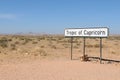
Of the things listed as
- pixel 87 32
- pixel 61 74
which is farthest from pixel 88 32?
pixel 61 74

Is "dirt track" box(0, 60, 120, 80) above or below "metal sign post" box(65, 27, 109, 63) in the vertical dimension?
below

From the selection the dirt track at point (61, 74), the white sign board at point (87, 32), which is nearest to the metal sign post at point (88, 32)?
the white sign board at point (87, 32)

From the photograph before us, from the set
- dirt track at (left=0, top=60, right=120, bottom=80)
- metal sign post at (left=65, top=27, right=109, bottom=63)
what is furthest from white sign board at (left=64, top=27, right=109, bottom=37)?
dirt track at (left=0, top=60, right=120, bottom=80)

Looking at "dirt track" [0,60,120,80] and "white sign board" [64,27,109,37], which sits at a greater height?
"white sign board" [64,27,109,37]

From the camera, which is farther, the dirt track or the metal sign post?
the metal sign post

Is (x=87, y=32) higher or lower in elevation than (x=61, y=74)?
higher

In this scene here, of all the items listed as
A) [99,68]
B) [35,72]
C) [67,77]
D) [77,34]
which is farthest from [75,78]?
[77,34]

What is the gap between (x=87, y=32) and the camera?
22.1 meters

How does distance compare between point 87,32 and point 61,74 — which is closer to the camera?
point 61,74

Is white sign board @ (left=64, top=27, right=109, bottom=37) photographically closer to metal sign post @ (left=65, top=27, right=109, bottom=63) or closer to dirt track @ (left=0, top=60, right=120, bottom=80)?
metal sign post @ (left=65, top=27, right=109, bottom=63)

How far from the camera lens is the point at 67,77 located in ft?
48.3

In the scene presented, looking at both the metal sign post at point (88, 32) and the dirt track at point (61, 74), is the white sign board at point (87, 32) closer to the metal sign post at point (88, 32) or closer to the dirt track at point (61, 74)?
the metal sign post at point (88, 32)

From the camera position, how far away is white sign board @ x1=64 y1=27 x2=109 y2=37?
20859 mm

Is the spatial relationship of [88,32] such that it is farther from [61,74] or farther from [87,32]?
[61,74]
